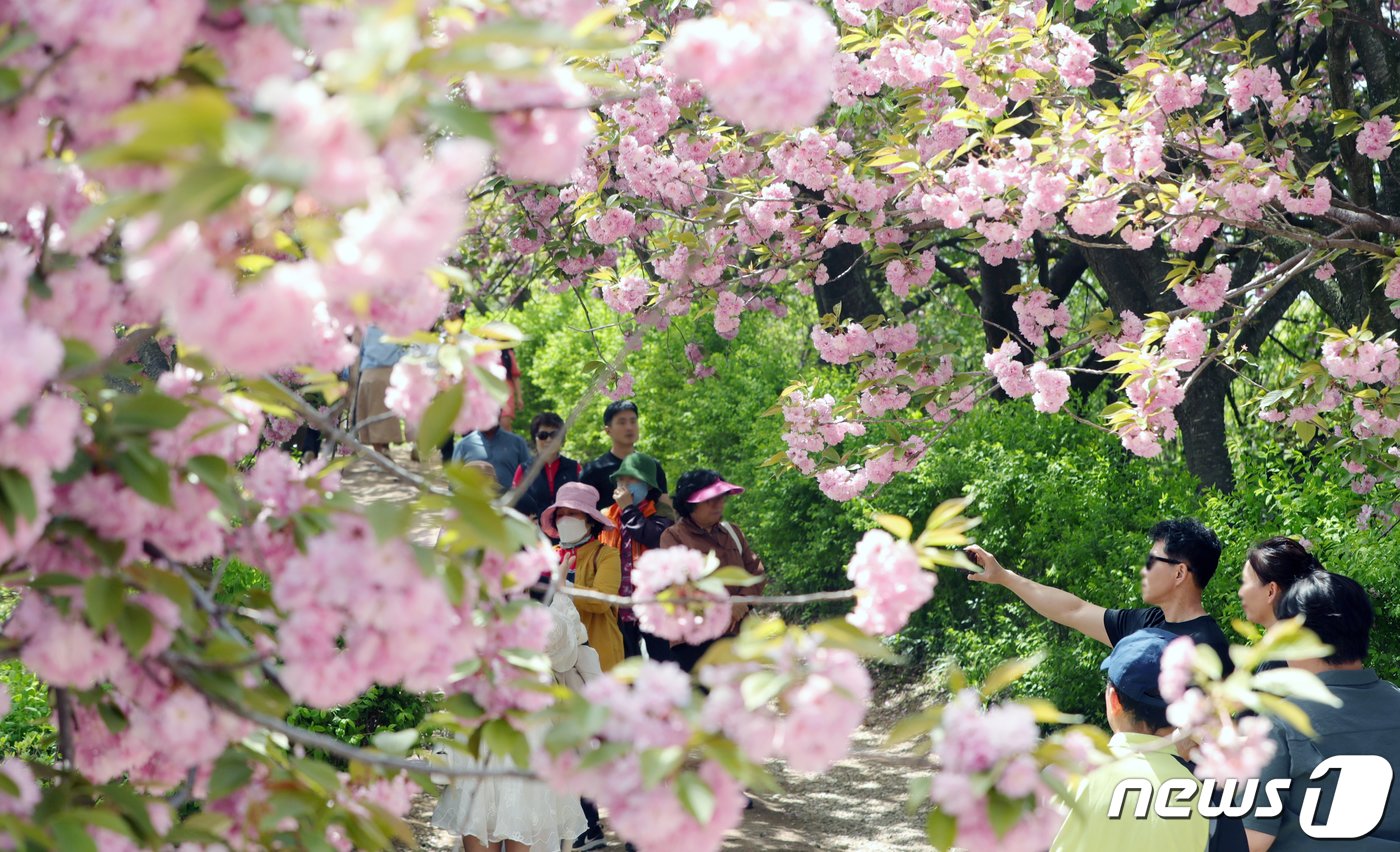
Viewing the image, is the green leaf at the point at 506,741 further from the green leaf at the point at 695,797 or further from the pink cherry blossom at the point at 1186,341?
the pink cherry blossom at the point at 1186,341

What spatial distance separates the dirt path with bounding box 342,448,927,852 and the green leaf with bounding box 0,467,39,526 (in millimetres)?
3860

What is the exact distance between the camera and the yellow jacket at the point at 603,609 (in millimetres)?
5672

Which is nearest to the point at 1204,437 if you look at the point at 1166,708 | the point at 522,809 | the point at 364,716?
the point at 1166,708

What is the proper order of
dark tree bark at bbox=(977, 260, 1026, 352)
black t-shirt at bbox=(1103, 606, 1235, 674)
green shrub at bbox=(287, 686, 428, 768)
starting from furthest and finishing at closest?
dark tree bark at bbox=(977, 260, 1026, 352) < green shrub at bbox=(287, 686, 428, 768) < black t-shirt at bbox=(1103, 606, 1235, 674)

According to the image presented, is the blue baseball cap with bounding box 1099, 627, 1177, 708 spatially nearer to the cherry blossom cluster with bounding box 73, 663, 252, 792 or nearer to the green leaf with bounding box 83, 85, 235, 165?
the cherry blossom cluster with bounding box 73, 663, 252, 792

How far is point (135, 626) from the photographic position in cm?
170

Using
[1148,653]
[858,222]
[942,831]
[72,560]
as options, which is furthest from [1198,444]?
[72,560]

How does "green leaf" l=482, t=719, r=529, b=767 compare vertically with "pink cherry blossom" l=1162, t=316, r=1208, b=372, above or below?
above

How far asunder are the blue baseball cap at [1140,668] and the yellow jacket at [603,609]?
2.49m

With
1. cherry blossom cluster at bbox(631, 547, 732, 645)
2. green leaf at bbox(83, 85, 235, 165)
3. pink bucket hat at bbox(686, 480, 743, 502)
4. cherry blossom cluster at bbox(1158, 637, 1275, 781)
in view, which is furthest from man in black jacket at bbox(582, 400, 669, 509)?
green leaf at bbox(83, 85, 235, 165)

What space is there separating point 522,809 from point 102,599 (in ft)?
10.8

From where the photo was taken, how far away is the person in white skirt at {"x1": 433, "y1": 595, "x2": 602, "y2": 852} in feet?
15.5

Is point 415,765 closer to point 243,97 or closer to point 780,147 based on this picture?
point 243,97

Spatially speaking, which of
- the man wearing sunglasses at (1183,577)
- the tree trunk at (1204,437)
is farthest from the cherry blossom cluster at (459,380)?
the tree trunk at (1204,437)
